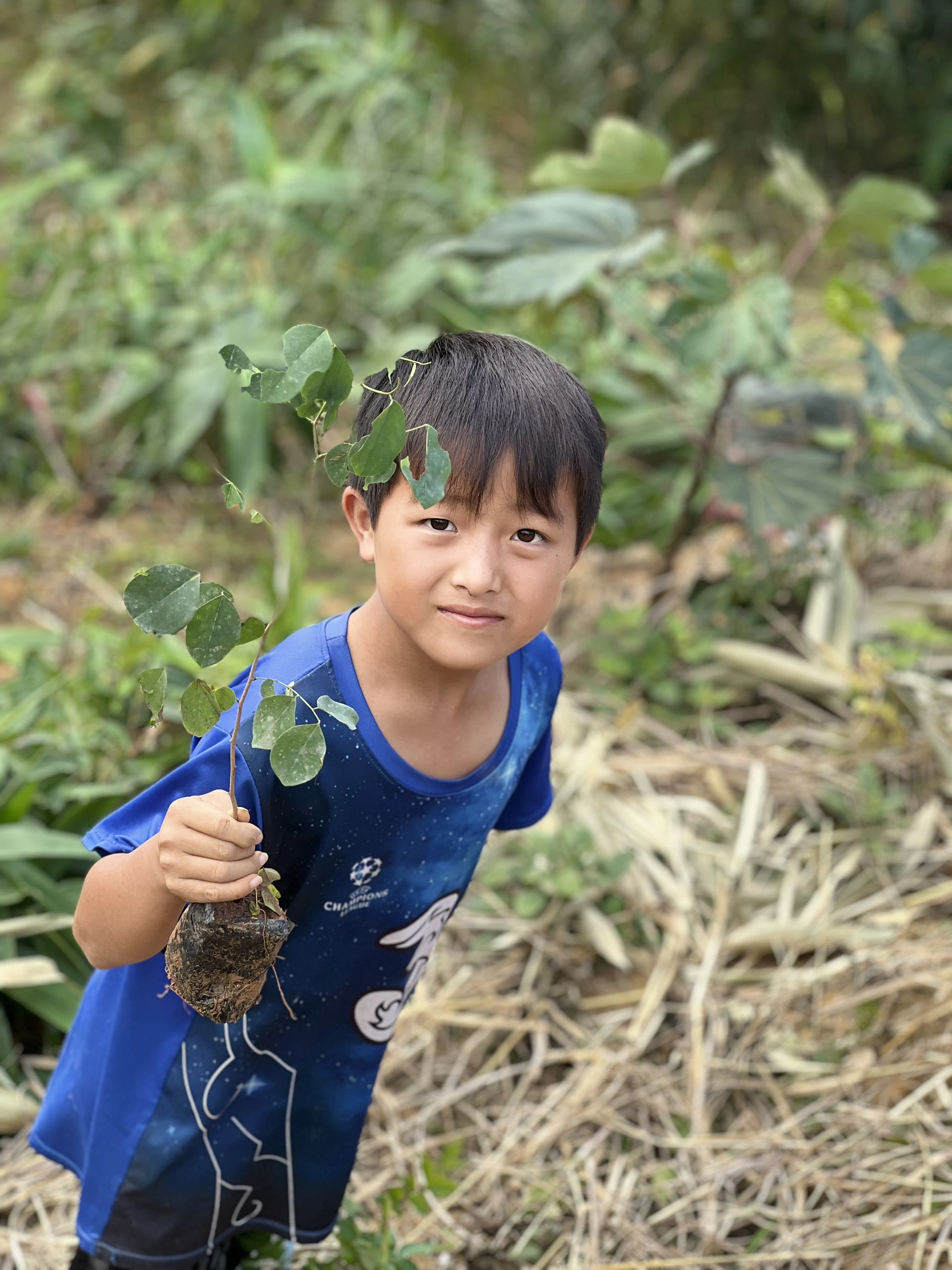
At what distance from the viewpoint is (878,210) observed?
262 cm

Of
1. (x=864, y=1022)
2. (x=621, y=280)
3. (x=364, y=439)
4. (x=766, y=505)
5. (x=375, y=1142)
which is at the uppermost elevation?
(x=364, y=439)

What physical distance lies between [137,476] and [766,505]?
1927 mm

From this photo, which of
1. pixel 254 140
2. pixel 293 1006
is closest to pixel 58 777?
pixel 293 1006

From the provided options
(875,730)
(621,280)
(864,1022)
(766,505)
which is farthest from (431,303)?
(864,1022)

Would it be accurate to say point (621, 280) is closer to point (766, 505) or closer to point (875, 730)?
point (766, 505)

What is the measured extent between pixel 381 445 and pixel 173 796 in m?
0.35

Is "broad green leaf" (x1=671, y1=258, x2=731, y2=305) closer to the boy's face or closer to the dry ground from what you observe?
the dry ground

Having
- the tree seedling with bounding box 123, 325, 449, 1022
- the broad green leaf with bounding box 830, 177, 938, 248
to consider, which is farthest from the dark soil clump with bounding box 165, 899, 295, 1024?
the broad green leaf with bounding box 830, 177, 938, 248

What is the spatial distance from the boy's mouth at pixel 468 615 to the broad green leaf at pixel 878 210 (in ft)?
6.42

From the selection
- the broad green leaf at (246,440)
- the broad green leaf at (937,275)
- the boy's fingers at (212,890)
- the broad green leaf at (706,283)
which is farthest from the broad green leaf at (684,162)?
the boy's fingers at (212,890)

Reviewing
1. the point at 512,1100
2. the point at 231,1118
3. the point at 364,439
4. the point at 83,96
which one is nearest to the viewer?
the point at 364,439

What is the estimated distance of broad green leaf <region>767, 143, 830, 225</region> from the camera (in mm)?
2660

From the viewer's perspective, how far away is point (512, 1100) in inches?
75.5

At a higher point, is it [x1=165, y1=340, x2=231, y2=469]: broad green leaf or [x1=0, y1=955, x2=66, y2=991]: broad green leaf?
[x1=0, y1=955, x2=66, y2=991]: broad green leaf
